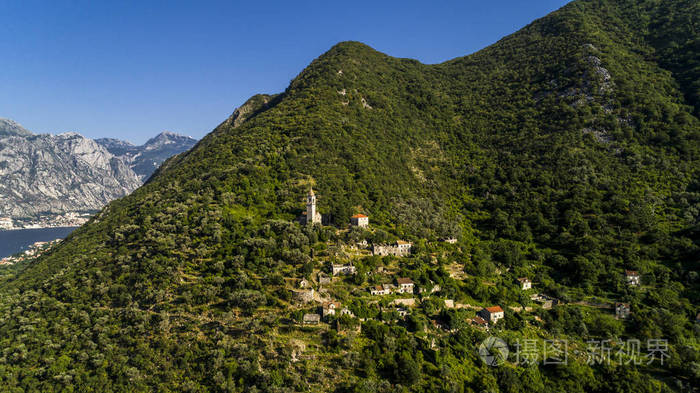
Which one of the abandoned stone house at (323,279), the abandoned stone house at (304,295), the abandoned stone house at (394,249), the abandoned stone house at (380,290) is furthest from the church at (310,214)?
the abandoned stone house at (380,290)

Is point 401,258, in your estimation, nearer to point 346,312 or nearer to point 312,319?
point 346,312

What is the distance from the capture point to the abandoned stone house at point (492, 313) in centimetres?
5403

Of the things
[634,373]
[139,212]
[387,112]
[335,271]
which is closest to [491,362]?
[634,373]

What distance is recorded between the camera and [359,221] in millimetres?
68438

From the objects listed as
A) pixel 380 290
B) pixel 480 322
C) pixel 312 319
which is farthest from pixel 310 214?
pixel 480 322

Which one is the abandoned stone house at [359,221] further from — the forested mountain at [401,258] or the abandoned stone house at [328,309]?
the abandoned stone house at [328,309]

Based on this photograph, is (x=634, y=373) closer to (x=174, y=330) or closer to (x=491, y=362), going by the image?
(x=491, y=362)

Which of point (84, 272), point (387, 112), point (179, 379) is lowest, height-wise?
point (179, 379)

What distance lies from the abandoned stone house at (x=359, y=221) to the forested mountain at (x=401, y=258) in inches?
74.3

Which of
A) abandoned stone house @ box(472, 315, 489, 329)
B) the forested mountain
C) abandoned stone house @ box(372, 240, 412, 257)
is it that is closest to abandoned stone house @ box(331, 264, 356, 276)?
the forested mountain

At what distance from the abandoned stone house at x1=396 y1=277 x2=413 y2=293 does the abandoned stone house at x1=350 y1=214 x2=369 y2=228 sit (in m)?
14.7

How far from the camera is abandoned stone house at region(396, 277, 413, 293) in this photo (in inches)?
2229

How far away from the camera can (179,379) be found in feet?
144

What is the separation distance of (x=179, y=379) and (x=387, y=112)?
102262 millimetres
